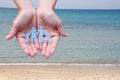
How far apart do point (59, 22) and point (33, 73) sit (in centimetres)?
892

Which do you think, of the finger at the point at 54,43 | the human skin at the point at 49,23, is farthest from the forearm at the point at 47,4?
the finger at the point at 54,43

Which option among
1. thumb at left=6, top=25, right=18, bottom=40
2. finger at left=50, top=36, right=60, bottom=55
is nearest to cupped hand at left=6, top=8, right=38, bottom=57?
thumb at left=6, top=25, right=18, bottom=40

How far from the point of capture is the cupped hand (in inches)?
99.7

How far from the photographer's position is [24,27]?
2.58 meters

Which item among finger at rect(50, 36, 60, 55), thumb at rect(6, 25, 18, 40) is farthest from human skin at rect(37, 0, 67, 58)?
thumb at rect(6, 25, 18, 40)

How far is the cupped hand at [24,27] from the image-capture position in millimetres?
2531

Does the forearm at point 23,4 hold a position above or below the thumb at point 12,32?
above

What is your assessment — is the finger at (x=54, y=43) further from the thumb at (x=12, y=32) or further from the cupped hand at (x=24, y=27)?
the thumb at (x=12, y=32)

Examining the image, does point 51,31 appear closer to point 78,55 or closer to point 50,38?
point 50,38

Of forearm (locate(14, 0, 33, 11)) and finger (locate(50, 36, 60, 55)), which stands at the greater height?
forearm (locate(14, 0, 33, 11))

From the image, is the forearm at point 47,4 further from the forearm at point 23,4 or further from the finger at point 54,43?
the finger at point 54,43

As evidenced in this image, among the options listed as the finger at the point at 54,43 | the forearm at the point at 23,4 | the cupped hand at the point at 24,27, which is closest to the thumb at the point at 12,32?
the cupped hand at the point at 24,27

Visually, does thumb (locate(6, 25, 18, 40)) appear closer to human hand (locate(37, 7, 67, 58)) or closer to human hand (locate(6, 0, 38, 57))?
human hand (locate(6, 0, 38, 57))

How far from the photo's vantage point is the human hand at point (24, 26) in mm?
2533
